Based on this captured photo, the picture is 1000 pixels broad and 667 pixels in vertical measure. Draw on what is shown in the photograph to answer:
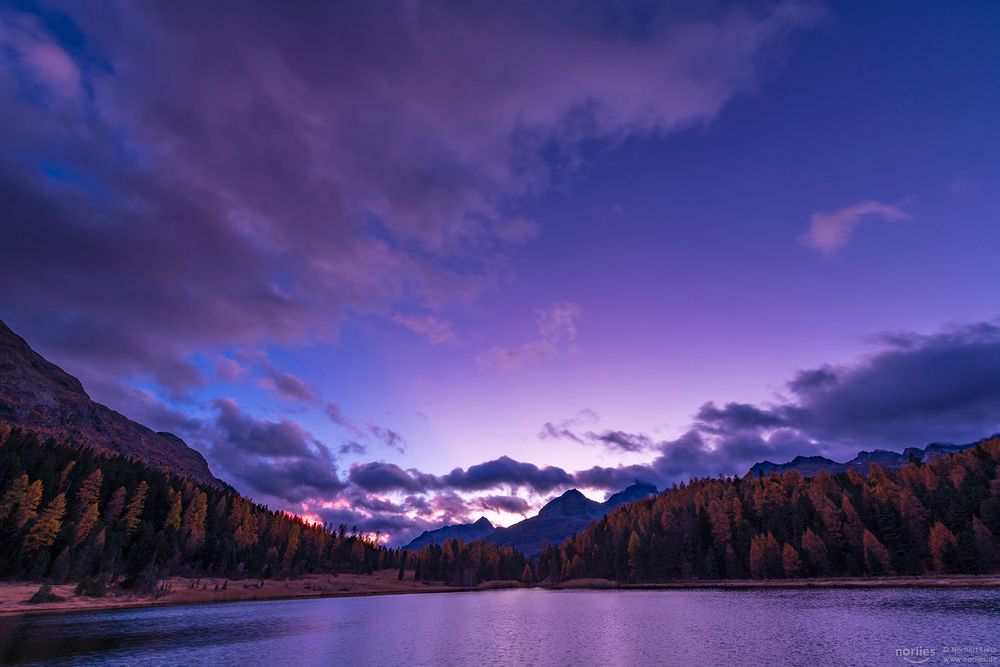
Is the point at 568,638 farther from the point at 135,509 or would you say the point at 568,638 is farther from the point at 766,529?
the point at 135,509

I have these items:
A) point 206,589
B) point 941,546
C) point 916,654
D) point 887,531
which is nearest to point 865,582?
point 887,531

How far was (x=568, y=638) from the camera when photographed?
7212cm

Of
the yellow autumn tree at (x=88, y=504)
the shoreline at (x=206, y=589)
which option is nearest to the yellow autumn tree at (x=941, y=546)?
the shoreline at (x=206, y=589)

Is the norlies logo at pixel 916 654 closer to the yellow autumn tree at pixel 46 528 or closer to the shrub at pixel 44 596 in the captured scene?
the shrub at pixel 44 596

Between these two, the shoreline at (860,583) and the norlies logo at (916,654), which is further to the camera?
the shoreline at (860,583)

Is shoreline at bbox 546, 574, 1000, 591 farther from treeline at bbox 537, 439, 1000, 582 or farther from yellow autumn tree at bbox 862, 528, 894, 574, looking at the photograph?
treeline at bbox 537, 439, 1000, 582

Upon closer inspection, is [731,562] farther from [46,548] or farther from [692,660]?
[46,548]

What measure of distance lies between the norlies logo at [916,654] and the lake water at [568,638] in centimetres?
31

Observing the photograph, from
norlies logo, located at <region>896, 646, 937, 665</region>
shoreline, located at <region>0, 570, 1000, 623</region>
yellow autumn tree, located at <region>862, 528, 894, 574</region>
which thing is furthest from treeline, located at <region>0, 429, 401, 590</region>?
yellow autumn tree, located at <region>862, 528, 894, 574</region>

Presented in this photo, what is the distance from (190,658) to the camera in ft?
188

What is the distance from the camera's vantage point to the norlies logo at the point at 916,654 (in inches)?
1742

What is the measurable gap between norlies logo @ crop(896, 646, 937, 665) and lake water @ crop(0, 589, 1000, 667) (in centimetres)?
31

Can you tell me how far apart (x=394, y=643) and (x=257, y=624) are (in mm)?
42929

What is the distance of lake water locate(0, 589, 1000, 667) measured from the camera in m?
52.2
